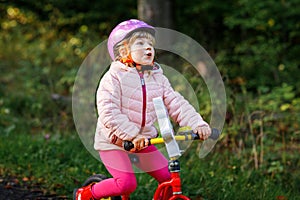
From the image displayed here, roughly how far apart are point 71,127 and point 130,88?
3272 millimetres

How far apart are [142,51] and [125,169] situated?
2.40ft

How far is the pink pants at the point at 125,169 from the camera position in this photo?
3555mm

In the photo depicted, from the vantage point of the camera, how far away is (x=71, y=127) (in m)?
6.57

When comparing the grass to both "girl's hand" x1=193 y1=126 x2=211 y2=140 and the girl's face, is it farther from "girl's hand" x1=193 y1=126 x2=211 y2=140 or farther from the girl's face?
the girl's face

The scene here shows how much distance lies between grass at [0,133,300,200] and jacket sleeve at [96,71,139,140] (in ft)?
4.55

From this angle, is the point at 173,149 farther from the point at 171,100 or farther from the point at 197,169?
the point at 197,169

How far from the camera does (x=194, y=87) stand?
6.47 m

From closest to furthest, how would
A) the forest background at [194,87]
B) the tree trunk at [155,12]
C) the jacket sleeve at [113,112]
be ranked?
the jacket sleeve at [113,112], the forest background at [194,87], the tree trunk at [155,12]

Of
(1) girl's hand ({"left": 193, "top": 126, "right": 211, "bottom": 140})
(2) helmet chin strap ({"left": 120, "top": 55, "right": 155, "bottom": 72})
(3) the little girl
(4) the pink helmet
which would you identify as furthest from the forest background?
(4) the pink helmet

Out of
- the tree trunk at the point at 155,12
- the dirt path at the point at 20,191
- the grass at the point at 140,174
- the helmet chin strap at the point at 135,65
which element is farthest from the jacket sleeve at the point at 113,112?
the tree trunk at the point at 155,12

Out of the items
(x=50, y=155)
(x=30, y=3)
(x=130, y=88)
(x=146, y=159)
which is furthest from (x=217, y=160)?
(x=30, y=3)

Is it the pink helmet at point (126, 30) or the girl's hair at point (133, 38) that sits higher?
the pink helmet at point (126, 30)

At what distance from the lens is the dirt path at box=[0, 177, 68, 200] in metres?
4.68

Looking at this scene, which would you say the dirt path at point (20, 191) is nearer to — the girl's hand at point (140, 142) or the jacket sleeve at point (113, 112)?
the jacket sleeve at point (113, 112)
